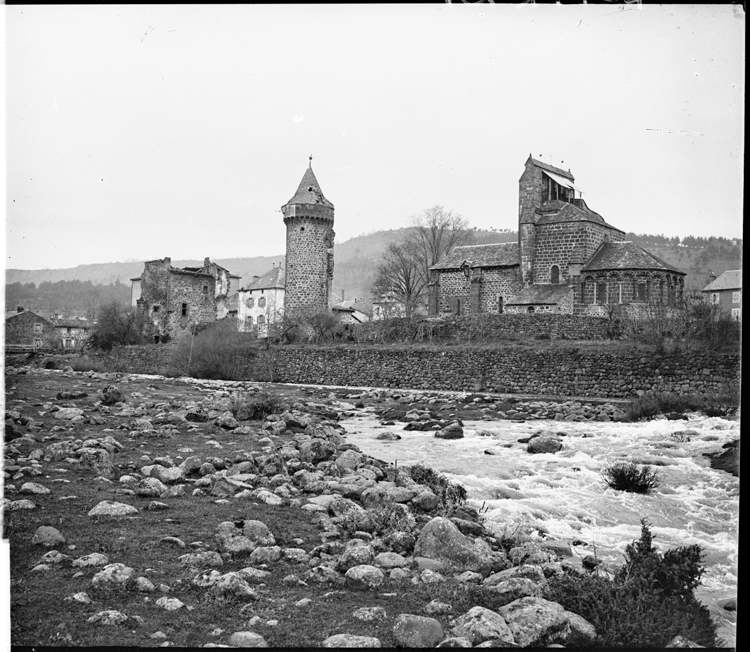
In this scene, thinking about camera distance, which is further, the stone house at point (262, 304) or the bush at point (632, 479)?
the stone house at point (262, 304)

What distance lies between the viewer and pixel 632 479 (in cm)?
705

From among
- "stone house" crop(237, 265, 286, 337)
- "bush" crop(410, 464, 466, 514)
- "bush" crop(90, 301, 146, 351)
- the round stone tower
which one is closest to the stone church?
the round stone tower

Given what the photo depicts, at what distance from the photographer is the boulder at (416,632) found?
3717 millimetres

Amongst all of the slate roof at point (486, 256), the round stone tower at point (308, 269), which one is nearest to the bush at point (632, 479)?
the round stone tower at point (308, 269)

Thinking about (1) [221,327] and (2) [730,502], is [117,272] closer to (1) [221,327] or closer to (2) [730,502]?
(1) [221,327]

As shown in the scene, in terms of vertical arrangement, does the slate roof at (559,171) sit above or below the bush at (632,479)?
above

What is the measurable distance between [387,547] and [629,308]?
21.0 m

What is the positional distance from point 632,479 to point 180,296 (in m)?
14.6

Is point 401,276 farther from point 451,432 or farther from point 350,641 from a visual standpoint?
point 350,641

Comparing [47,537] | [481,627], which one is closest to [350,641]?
[481,627]

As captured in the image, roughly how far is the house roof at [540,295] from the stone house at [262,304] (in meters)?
9.76

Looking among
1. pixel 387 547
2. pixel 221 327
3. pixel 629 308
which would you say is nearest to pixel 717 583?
pixel 387 547

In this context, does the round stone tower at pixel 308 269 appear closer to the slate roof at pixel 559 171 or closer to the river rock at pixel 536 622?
the slate roof at pixel 559 171

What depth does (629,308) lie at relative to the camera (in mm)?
23531
